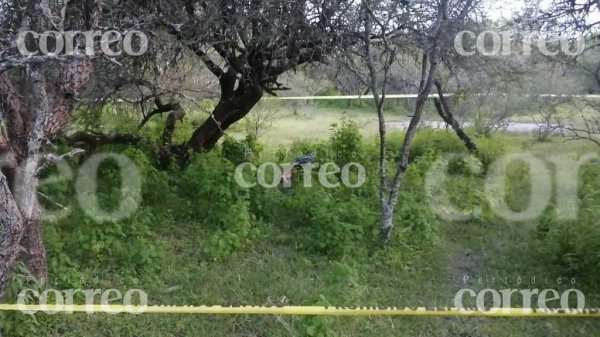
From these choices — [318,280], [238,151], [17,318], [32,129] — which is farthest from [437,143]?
[17,318]

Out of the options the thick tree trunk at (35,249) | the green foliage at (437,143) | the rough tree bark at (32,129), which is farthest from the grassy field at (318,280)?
the green foliage at (437,143)

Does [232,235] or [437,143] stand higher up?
[437,143]

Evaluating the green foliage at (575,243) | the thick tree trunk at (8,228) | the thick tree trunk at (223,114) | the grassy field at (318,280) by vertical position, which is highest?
the thick tree trunk at (223,114)

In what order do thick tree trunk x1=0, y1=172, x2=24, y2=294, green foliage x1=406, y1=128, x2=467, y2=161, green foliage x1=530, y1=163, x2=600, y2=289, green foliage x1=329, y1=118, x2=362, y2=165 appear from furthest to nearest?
green foliage x1=406, y1=128, x2=467, y2=161 < green foliage x1=329, y1=118, x2=362, y2=165 < green foliage x1=530, y1=163, x2=600, y2=289 < thick tree trunk x1=0, y1=172, x2=24, y2=294

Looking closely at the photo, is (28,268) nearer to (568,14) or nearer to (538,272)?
(538,272)

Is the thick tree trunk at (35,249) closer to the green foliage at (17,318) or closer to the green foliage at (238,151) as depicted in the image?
the green foliage at (17,318)

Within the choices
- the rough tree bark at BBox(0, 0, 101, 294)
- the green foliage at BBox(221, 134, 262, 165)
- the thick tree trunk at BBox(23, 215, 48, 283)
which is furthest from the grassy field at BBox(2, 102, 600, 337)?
the green foliage at BBox(221, 134, 262, 165)

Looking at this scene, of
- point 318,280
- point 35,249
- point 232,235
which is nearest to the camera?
point 35,249

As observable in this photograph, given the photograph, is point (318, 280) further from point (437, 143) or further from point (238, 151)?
point (437, 143)

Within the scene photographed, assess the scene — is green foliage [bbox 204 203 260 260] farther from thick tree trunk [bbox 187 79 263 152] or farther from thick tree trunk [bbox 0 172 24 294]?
thick tree trunk [bbox 187 79 263 152]

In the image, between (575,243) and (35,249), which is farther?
(575,243)

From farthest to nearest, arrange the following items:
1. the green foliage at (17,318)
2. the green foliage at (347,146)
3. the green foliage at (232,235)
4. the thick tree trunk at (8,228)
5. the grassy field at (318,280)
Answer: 1. the green foliage at (347,146)
2. the green foliage at (232,235)
3. the grassy field at (318,280)
4. the green foliage at (17,318)
5. the thick tree trunk at (8,228)

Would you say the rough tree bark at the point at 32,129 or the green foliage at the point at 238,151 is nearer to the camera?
the rough tree bark at the point at 32,129

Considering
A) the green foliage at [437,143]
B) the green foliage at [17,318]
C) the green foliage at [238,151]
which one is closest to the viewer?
the green foliage at [17,318]
